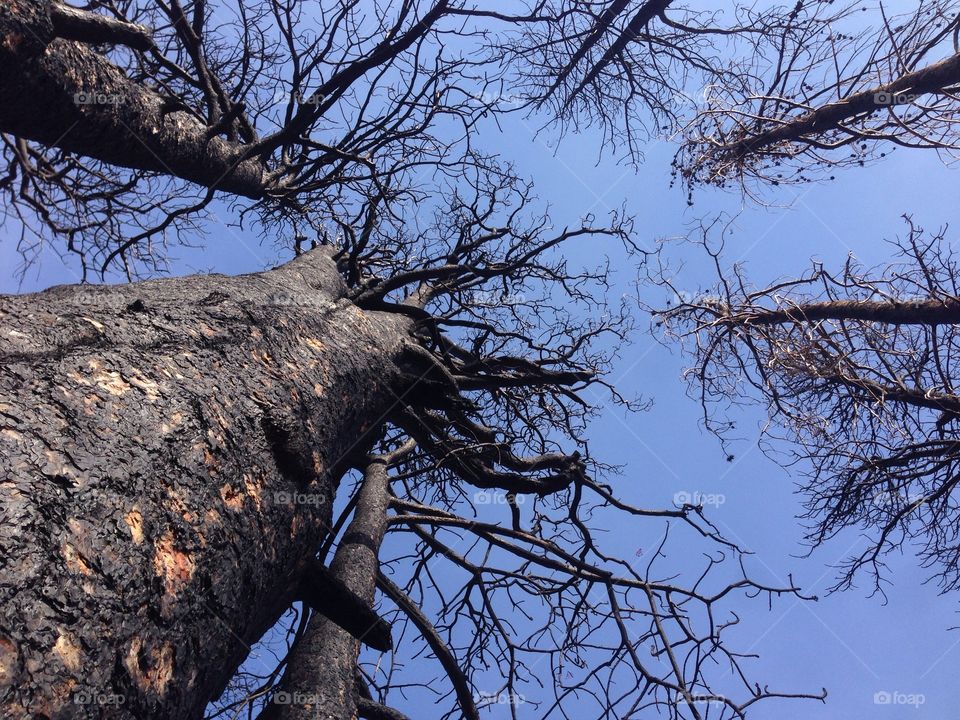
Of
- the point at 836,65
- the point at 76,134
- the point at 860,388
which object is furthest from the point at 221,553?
the point at 860,388

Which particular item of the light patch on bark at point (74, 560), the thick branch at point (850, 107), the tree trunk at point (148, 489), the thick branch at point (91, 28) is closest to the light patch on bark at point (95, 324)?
the tree trunk at point (148, 489)

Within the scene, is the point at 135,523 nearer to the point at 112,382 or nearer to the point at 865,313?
the point at 112,382

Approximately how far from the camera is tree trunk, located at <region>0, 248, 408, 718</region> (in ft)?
2.52

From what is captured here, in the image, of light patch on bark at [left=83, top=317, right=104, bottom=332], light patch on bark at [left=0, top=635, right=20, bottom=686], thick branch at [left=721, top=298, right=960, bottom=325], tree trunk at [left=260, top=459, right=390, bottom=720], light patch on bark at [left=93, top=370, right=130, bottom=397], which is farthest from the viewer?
thick branch at [left=721, top=298, right=960, bottom=325]

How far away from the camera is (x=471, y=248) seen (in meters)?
4.07

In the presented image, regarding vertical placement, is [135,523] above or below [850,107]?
below

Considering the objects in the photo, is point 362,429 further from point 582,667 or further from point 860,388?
point 860,388

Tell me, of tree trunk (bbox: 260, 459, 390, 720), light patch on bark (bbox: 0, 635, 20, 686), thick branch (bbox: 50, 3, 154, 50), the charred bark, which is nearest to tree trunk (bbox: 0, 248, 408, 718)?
light patch on bark (bbox: 0, 635, 20, 686)

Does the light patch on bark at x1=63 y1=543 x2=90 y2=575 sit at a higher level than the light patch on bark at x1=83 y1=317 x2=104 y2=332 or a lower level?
lower

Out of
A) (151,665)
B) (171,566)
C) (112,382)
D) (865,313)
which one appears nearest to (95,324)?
(112,382)

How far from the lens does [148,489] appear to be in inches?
38.4

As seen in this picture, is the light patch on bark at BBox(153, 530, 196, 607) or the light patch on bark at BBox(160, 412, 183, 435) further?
the light patch on bark at BBox(160, 412, 183, 435)

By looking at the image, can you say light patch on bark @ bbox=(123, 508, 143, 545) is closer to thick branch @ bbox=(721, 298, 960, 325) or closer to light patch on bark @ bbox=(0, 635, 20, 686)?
light patch on bark @ bbox=(0, 635, 20, 686)

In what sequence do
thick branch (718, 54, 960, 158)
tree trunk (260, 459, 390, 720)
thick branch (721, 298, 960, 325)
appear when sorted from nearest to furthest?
1. tree trunk (260, 459, 390, 720)
2. thick branch (718, 54, 960, 158)
3. thick branch (721, 298, 960, 325)
